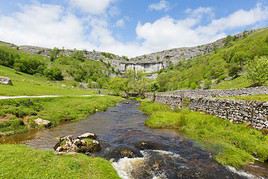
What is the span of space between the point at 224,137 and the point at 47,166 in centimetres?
1764

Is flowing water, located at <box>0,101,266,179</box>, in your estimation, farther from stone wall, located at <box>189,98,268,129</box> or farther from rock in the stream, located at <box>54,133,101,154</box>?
stone wall, located at <box>189,98,268,129</box>

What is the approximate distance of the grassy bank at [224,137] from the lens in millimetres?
17422

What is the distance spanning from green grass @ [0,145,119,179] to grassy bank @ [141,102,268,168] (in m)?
10.0

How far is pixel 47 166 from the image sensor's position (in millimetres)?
12906

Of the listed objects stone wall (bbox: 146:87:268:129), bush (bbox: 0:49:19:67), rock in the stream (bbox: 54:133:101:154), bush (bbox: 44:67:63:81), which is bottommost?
rock in the stream (bbox: 54:133:101:154)

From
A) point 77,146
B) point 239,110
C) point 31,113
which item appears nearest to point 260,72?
point 239,110

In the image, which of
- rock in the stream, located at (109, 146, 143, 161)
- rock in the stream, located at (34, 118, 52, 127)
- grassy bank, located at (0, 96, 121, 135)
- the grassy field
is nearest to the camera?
rock in the stream, located at (109, 146, 143, 161)

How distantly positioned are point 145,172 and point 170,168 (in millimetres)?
2120

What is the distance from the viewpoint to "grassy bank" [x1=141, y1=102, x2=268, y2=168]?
57.2 ft

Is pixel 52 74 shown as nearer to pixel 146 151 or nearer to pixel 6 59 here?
pixel 6 59

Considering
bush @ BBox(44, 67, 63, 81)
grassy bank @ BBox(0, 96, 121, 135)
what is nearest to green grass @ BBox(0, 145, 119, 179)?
grassy bank @ BBox(0, 96, 121, 135)

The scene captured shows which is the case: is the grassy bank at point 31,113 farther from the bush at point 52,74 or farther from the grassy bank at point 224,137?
the bush at point 52,74

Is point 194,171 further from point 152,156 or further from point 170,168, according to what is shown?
point 152,156

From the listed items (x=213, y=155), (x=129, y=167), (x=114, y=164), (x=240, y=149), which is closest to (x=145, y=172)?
(x=129, y=167)
